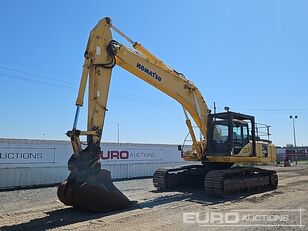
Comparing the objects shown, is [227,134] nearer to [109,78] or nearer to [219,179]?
[219,179]

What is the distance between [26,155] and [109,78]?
9.08 m

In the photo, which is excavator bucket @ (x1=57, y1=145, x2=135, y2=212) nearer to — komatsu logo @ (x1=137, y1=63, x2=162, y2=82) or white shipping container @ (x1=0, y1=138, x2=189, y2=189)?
komatsu logo @ (x1=137, y1=63, x2=162, y2=82)

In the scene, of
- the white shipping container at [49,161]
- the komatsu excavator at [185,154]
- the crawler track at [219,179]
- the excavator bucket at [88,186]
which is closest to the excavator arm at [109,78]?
the komatsu excavator at [185,154]

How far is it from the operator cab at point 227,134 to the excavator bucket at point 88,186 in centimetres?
536

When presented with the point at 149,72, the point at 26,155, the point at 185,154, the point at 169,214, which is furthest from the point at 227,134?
the point at 26,155

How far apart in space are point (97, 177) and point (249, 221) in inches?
152

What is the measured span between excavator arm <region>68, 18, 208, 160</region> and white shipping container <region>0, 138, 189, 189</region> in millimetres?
7651

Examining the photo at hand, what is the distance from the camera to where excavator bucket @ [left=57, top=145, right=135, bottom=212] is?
862cm

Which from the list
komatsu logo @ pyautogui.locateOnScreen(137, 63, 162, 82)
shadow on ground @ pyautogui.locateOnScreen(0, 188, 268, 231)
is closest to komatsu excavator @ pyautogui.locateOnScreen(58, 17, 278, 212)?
komatsu logo @ pyautogui.locateOnScreen(137, 63, 162, 82)

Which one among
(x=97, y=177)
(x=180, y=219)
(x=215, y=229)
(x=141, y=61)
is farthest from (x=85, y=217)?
(x=141, y=61)

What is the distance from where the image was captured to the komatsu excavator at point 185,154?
8859 millimetres

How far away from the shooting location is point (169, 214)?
8.72 m

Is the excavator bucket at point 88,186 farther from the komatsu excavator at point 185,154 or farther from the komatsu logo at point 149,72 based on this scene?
the komatsu logo at point 149,72

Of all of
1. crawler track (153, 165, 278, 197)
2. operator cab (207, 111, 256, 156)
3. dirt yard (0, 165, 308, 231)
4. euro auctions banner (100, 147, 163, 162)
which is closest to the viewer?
dirt yard (0, 165, 308, 231)
